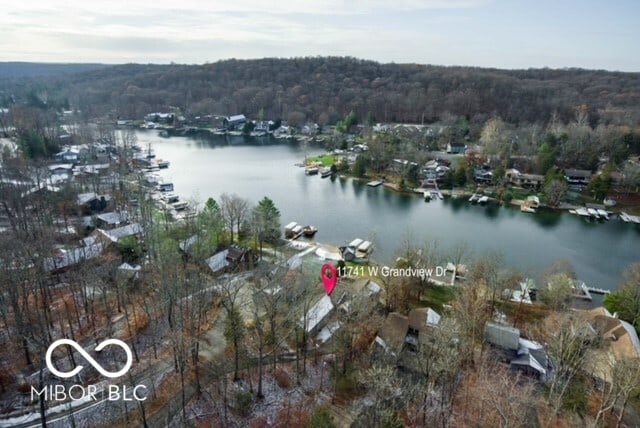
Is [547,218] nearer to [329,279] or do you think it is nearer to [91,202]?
[329,279]

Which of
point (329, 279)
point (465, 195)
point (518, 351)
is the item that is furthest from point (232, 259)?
point (465, 195)

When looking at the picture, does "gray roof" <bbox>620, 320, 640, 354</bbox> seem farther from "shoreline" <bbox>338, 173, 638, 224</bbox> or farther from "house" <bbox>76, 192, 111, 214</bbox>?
"house" <bbox>76, 192, 111, 214</bbox>

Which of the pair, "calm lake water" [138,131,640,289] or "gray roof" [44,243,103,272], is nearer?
"gray roof" [44,243,103,272]

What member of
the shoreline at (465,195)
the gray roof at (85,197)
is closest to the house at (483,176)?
the shoreline at (465,195)

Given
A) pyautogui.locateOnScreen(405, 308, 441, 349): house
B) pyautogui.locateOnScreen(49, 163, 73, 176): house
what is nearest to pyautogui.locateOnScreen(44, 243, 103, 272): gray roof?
pyautogui.locateOnScreen(405, 308, 441, 349): house

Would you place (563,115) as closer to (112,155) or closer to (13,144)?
(112,155)

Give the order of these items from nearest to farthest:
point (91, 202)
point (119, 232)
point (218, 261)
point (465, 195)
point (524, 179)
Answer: point (218, 261) → point (119, 232) → point (91, 202) → point (465, 195) → point (524, 179)
